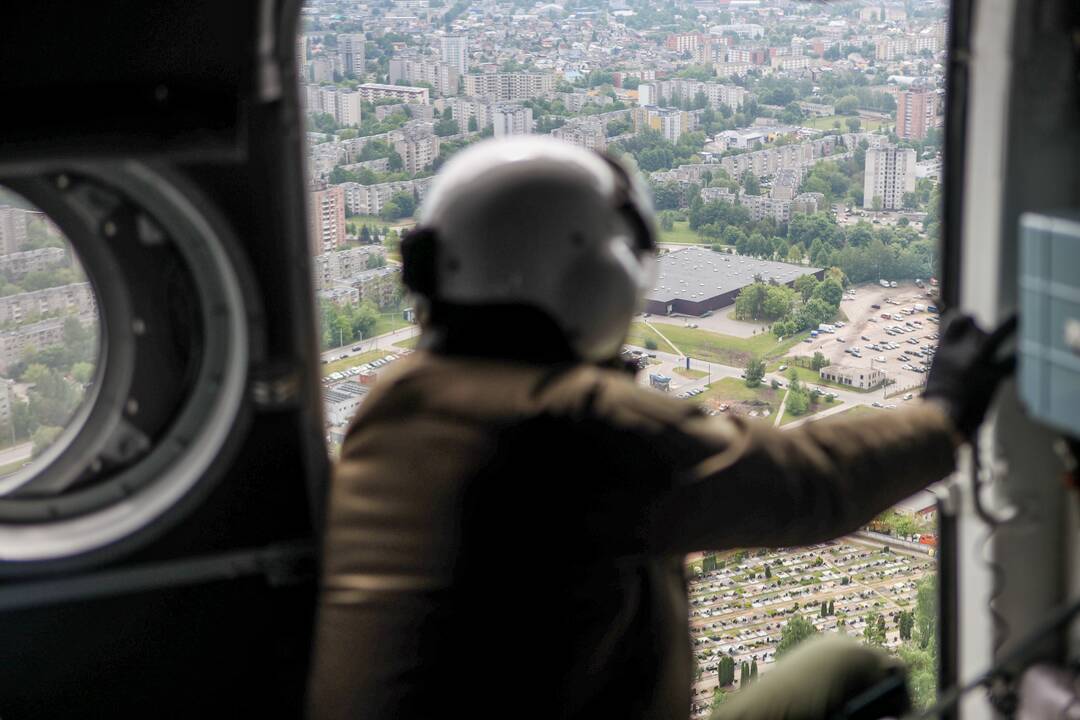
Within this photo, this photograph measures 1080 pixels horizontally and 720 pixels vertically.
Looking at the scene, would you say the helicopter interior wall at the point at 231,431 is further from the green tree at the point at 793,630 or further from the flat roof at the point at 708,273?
the green tree at the point at 793,630

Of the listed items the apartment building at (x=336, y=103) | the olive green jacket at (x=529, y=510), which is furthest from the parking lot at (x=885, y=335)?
the apartment building at (x=336, y=103)

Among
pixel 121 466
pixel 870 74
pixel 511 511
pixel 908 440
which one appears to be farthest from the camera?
pixel 870 74

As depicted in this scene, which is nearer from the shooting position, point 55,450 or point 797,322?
point 55,450

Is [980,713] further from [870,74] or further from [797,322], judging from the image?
[870,74]

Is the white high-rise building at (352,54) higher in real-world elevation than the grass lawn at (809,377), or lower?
higher

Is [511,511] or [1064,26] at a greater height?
[1064,26]

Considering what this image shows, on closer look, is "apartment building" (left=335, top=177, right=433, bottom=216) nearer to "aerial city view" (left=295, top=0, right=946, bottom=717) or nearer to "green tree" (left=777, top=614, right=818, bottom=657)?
"aerial city view" (left=295, top=0, right=946, bottom=717)

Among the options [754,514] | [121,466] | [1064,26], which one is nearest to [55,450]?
[121,466]
